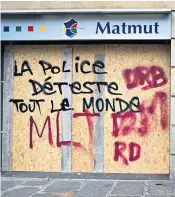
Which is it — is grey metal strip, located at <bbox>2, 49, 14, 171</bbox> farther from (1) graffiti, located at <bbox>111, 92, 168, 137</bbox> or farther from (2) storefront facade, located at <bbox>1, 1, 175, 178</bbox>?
(1) graffiti, located at <bbox>111, 92, 168, 137</bbox>

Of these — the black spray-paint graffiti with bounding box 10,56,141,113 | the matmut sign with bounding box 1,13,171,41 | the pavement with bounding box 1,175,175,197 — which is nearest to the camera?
the pavement with bounding box 1,175,175,197

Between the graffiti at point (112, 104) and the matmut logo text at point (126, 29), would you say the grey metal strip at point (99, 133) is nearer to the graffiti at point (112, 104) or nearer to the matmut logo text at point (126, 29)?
the graffiti at point (112, 104)

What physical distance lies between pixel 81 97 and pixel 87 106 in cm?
21

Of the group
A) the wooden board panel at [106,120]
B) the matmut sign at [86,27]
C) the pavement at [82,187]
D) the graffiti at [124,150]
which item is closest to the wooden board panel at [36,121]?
the wooden board panel at [106,120]

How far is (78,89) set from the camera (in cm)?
938

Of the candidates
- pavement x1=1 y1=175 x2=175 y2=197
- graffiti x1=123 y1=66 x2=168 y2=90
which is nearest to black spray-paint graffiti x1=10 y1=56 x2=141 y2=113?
graffiti x1=123 y1=66 x2=168 y2=90

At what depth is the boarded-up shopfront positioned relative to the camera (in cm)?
925

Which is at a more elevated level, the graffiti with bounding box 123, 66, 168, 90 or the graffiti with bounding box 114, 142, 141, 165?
the graffiti with bounding box 123, 66, 168, 90

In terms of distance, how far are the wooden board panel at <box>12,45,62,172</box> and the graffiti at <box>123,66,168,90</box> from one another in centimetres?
136

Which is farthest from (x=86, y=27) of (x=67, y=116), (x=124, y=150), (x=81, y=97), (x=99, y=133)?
(x=124, y=150)

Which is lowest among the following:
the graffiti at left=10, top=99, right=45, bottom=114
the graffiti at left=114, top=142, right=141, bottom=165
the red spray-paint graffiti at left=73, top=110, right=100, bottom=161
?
the graffiti at left=114, top=142, right=141, bottom=165

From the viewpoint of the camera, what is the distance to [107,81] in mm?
9328

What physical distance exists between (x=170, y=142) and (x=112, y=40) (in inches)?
87.1

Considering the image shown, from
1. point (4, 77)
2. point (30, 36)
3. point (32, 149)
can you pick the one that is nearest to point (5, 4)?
point (30, 36)
